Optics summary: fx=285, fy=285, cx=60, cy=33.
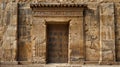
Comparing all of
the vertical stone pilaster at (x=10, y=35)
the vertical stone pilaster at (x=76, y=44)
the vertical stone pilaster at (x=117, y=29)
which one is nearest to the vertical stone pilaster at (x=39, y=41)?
the vertical stone pilaster at (x=10, y=35)

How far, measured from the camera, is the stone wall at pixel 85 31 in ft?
49.0

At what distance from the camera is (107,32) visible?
1498 cm

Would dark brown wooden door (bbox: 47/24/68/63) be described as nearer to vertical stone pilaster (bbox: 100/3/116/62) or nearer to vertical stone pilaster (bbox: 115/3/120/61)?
vertical stone pilaster (bbox: 100/3/116/62)

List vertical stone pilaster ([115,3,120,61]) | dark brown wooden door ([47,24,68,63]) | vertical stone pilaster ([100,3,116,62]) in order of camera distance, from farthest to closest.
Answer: dark brown wooden door ([47,24,68,63]) → vertical stone pilaster ([115,3,120,61]) → vertical stone pilaster ([100,3,116,62])

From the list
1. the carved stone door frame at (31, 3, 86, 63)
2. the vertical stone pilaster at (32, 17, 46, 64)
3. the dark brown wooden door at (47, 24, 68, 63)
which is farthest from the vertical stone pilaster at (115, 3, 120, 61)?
the vertical stone pilaster at (32, 17, 46, 64)

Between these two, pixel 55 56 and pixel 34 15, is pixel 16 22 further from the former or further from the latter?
pixel 55 56

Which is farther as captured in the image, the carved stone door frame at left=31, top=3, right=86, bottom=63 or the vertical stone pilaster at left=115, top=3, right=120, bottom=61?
the vertical stone pilaster at left=115, top=3, right=120, bottom=61

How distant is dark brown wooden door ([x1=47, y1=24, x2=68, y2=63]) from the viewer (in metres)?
15.4

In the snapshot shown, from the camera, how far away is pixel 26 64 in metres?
14.8

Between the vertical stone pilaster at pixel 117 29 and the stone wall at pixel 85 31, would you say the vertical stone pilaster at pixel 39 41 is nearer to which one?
the stone wall at pixel 85 31

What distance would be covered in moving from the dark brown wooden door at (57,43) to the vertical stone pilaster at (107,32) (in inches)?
77.3

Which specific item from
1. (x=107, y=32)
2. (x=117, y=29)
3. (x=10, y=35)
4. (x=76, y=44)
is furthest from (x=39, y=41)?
(x=117, y=29)

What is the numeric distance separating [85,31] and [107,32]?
3.79 feet

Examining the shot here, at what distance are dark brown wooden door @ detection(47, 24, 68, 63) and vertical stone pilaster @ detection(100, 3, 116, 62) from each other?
6.44 ft
